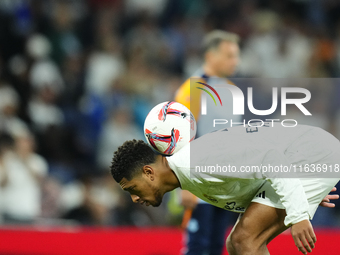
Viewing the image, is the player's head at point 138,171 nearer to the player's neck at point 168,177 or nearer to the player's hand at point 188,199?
the player's neck at point 168,177

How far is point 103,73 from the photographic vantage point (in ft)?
25.6

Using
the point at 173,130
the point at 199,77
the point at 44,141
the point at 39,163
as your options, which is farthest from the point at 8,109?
the point at 173,130

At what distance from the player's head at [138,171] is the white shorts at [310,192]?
2.11 feet

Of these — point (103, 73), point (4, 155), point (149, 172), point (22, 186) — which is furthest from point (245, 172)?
point (103, 73)

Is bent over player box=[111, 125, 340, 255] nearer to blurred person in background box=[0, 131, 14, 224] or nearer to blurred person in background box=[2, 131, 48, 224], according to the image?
blurred person in background box=[2, 131, 48, 224]

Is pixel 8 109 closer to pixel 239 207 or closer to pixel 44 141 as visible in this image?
pixel 44 141

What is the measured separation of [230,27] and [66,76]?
2813 millimetres

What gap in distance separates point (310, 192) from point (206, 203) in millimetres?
1280

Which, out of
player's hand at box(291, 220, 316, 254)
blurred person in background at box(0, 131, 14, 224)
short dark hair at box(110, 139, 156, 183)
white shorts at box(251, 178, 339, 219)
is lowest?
player's hand at box(291, 220, 316, 254)

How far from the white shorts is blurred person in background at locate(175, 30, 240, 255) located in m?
1.11

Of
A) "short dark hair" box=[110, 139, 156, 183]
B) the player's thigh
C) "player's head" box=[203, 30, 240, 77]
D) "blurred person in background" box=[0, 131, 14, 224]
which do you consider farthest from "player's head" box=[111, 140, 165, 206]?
"blurred person in background" box=[0, 131, 14, 224]

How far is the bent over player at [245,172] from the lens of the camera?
9.83 ft

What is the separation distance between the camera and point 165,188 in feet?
10.6

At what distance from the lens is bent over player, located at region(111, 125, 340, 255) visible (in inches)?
118
